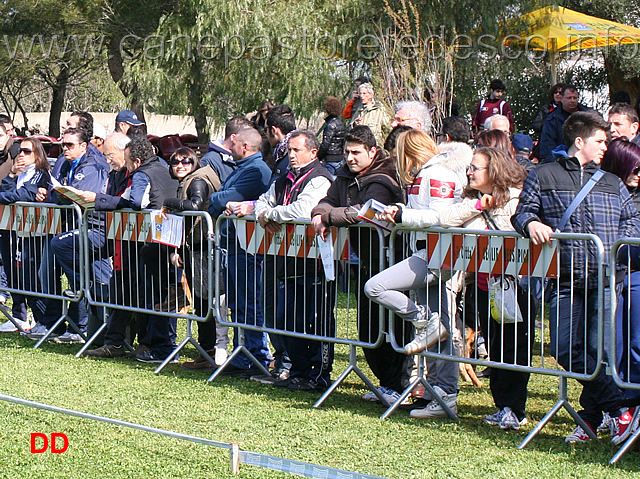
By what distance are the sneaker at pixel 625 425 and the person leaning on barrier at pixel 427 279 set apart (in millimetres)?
1137

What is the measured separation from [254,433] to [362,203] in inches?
71.1

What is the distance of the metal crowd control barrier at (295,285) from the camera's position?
22.2ft

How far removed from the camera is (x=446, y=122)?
10.1 m

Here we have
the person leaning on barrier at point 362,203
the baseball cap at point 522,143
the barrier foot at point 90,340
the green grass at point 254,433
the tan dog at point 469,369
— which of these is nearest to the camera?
the green grass at point 254,433

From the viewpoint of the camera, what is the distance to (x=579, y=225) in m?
5.53

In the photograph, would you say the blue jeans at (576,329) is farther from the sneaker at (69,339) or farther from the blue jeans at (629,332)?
the sneaker at (69,339)

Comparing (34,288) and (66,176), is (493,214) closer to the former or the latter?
(66,176)

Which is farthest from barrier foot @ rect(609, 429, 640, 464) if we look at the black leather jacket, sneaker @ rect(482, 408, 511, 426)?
the black leather jacket

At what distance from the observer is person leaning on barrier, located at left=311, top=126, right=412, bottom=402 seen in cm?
666

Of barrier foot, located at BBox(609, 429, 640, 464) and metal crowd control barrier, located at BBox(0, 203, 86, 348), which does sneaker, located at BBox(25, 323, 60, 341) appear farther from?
barrier foot, located at BBox(609, 429, 640, 464)

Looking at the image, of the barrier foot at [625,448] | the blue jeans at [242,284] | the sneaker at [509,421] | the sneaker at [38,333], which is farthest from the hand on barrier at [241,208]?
the barrier foot at [625,448]

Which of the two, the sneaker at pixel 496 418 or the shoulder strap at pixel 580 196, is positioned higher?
the shoulder strap at pixel 580 196

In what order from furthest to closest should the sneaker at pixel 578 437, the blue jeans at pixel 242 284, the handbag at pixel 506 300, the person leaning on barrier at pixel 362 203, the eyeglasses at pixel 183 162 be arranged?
1. the eyeglasses at pixel 183 162
2. the blue jeans at pixel 242 284
3. the person leaning on barrier at pixel 362 203
4. the handbag at pixel 506 300
5. the sneaker at pixel 578 437

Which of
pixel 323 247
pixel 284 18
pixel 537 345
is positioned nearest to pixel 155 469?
pixel 323 247
